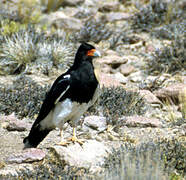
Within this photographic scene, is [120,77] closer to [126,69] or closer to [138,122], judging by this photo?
[126,69]

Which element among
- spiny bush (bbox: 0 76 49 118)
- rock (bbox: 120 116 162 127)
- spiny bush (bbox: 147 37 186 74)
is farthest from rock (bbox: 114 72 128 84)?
rock (bbox: 120 116 162 127)

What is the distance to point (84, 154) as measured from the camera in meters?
5.09

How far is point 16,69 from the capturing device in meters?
8.91

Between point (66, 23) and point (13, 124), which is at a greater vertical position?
point (66, 23)

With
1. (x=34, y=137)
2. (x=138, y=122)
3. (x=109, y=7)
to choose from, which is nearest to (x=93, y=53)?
(x=34, y=137)

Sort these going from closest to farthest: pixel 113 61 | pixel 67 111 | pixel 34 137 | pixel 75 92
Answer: pixel 75 92 → pixel 67 111 → pixel 34 137 → pixel 113 61

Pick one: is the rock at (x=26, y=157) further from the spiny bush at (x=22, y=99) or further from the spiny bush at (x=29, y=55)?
the spiny bush at (x=29, y=55)

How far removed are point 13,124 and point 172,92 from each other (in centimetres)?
305

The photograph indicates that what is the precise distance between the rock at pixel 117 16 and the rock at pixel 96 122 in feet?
20.6

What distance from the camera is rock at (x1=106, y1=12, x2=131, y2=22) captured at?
12148 mm

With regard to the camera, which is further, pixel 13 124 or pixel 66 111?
pixel 13 124

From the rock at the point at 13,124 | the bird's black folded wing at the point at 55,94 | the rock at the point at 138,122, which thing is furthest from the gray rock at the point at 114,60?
the bird's black folded wing at the point at 55,94

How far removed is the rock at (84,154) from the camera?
490 centimetres

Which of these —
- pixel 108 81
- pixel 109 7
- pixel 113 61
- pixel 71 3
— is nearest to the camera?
pixel 108 81
